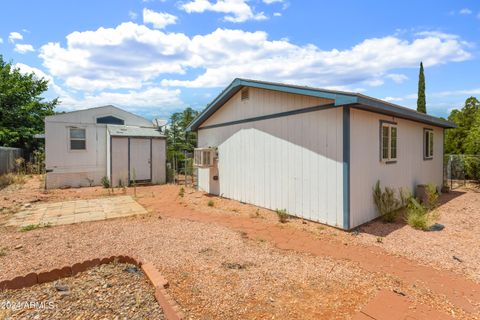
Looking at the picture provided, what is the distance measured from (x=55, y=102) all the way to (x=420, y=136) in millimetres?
26475

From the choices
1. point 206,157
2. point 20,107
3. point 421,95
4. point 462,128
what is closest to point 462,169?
point 462,128

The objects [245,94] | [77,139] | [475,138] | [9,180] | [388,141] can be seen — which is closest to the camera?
[388,141]

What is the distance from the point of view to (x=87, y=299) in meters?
2.62

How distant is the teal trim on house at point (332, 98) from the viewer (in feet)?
15.7

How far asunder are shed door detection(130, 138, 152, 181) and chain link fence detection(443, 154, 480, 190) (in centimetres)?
1365

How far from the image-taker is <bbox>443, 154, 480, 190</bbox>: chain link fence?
11.9 m

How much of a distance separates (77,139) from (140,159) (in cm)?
286

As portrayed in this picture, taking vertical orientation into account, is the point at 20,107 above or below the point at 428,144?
above

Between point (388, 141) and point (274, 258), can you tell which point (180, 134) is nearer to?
point (388, 141)

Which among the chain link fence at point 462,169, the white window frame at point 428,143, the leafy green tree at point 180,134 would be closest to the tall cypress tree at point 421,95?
the chain link fence at point 462,169

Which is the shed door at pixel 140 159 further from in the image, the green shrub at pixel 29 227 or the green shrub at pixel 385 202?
the green shrub at pixel 385 202

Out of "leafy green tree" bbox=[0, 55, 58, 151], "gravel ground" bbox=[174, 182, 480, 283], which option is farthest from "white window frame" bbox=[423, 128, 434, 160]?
"leafy green tree" bbox=[0, 55, 58, 151]

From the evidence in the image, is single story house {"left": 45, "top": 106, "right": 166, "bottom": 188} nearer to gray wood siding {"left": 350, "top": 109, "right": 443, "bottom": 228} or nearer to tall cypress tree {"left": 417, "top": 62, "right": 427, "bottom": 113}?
gray wood siding {"left": 350, "top": 109, "right": 443, "bottom": 228}

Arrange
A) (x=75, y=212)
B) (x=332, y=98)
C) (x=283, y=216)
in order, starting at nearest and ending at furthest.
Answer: (x=332, y=98) → (x=283, y=216) → (x=75, y=212)
